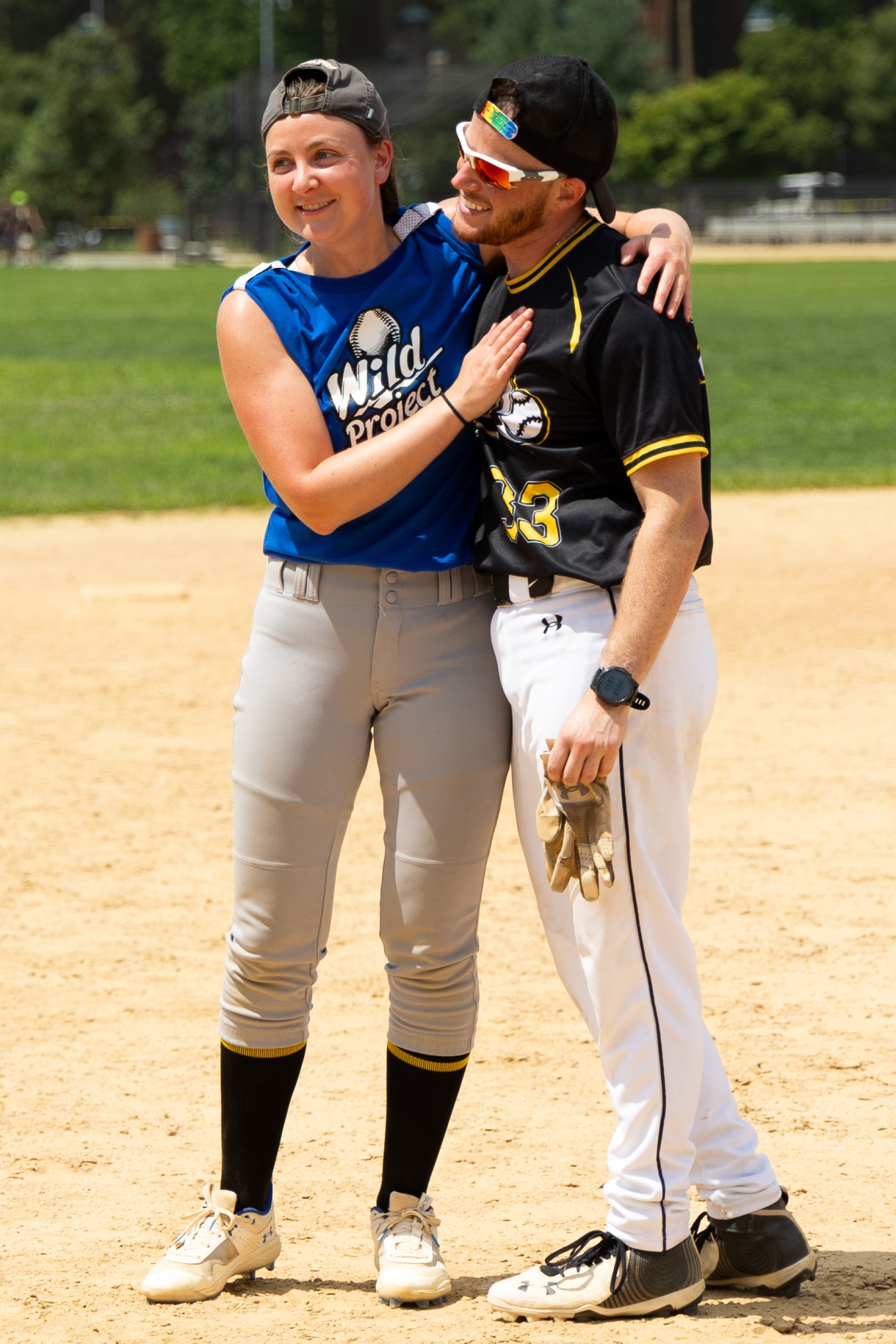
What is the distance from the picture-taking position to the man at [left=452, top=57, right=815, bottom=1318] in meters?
2.65

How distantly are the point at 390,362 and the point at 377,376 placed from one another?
0.03 m

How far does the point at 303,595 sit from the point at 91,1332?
135 cm

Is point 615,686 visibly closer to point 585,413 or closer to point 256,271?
point 585,413

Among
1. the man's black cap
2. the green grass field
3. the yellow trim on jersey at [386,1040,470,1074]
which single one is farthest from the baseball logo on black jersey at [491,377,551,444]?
the green grass field

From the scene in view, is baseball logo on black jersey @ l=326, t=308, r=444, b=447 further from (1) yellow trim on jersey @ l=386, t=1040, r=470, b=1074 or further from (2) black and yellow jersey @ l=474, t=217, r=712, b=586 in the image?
(1) yellow trim on jersey @ l=386, t=1040, r=470, b=1074

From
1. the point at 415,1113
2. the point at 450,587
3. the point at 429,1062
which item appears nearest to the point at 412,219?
the point at 450,587

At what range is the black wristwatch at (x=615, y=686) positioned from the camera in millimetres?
2637

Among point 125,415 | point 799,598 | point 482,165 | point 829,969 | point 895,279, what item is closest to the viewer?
point 482,165

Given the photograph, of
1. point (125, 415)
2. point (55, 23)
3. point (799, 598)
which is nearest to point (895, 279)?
point (125, 415)

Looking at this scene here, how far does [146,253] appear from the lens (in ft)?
197

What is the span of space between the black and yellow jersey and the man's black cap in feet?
0.42

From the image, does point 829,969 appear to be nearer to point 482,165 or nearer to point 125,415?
point 482,165

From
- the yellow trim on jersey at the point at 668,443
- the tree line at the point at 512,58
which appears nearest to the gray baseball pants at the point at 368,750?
the yellow trim on jersey at the point at 668,443

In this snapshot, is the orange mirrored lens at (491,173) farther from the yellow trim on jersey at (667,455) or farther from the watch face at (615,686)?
the watch face at (615,686)
